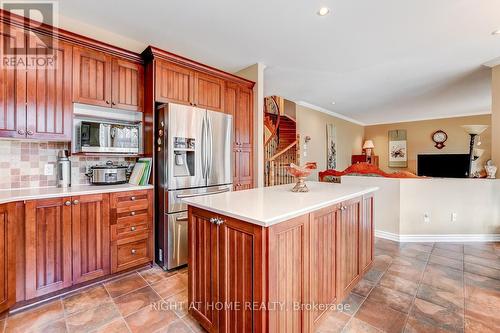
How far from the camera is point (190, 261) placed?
5.47ft

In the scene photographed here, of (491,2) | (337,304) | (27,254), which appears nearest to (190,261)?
(337,304)

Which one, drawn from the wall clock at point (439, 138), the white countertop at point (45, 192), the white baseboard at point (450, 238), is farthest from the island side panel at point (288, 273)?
the wall clock at point (439, 138)

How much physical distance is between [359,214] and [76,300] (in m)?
2.59

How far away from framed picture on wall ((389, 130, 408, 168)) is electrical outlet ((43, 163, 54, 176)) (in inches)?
368

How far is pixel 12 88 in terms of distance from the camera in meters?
1.95

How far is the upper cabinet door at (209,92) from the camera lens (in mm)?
2887

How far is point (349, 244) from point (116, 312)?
197 cm

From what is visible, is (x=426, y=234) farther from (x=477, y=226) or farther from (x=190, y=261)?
(x=190, y=261)

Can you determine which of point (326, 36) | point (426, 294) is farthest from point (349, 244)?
point (326, 36)

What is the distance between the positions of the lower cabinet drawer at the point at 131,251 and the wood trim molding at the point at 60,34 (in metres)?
1.94

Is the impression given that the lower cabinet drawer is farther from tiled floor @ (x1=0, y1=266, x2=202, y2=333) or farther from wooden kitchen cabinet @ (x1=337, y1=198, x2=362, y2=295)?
wooden kitchen cabinet @ (x1=337, y1=198, x2=362, y2=295)

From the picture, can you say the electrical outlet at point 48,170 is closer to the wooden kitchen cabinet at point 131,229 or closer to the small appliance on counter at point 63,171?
the small appliance on counter at point 63,171

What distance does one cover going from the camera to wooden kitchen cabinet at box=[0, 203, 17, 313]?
1.72m

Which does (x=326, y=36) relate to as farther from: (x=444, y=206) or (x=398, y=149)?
(x=398, y=149)
